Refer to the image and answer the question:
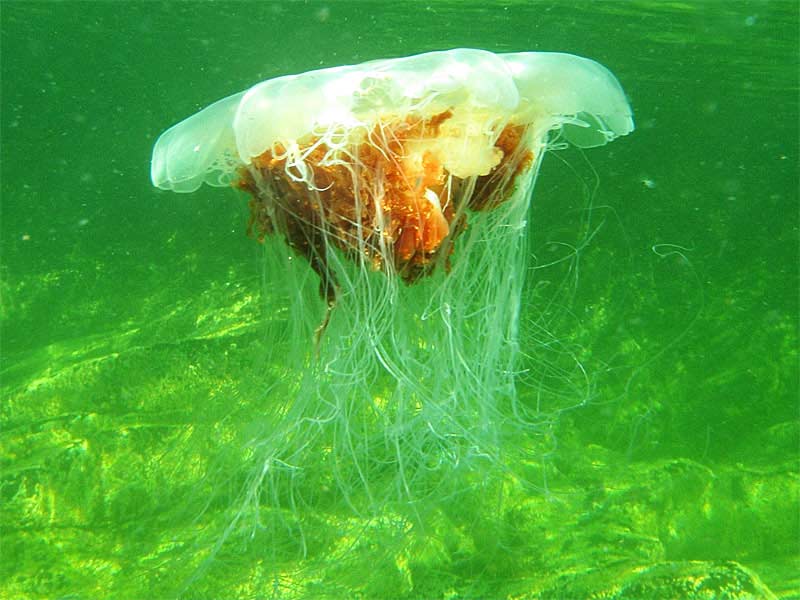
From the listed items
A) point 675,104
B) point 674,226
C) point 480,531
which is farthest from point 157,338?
point 675,104

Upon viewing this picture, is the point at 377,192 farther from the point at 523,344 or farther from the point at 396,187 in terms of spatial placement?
the point at 523,344

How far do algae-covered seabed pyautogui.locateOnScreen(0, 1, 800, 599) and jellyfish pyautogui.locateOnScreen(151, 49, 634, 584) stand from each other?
352 mm

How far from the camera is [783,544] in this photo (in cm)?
462

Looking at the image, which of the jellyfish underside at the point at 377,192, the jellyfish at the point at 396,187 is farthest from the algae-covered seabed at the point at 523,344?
the jellyfish underside at the point at 377,192

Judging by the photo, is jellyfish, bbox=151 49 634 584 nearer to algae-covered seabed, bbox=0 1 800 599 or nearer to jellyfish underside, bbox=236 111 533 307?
jellyfish underside, bbox=236 111 533 307

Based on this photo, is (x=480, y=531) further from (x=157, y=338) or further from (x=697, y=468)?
(x=157, y=338)

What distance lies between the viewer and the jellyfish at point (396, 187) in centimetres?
226

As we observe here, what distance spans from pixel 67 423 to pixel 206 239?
157 inches

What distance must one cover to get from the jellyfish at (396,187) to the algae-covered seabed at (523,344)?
0.35 meters

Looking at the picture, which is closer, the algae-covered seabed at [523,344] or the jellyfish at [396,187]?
the jellyfish at [396,187]

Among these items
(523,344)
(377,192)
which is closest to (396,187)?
(377,192)

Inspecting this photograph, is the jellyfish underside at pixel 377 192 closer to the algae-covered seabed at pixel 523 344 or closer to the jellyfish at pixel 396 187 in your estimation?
the jellyfish at pixel 396 187

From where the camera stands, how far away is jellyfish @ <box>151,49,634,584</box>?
2.26 m

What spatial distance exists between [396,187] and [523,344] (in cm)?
339
